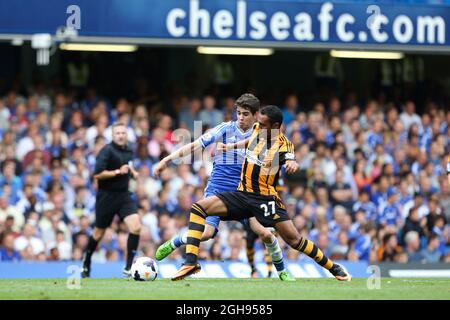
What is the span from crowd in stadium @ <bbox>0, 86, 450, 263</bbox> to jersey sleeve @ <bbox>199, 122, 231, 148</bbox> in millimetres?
6481

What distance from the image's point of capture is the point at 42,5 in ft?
72.0

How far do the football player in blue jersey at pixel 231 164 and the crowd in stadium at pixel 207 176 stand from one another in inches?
217

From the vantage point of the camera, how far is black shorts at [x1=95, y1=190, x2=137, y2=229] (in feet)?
55.9

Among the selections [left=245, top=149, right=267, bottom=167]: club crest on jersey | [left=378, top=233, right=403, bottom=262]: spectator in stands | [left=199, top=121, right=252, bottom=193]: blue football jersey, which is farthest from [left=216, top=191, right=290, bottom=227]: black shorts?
[left=378, top=233, right=403, bottom=262]: spectator in stands

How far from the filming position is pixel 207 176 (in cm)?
2241

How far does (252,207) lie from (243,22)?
32.5 ft

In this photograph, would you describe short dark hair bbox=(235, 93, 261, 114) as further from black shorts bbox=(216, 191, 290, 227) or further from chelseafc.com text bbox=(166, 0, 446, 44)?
chelseafc.com text bbox=(166, 0, 446, 44)

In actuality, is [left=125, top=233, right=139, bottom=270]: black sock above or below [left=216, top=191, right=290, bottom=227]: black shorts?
below

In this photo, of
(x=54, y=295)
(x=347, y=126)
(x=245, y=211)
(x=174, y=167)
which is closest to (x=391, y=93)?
(x=347, y=126)

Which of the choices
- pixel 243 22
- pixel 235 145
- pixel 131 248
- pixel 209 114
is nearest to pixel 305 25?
pixel 243 22

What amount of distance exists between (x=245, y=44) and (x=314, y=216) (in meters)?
3.54

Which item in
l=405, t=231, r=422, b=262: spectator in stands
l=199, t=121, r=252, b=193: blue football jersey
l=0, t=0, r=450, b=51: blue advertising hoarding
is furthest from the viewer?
l=405, t=231, r=422, b=262: spectator in stands

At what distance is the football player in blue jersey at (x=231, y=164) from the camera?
14320 millimetres

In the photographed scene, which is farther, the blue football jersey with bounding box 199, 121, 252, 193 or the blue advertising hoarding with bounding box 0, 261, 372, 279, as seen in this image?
the blue advertising hoarding with bounding box 0, 261, 372, 279
